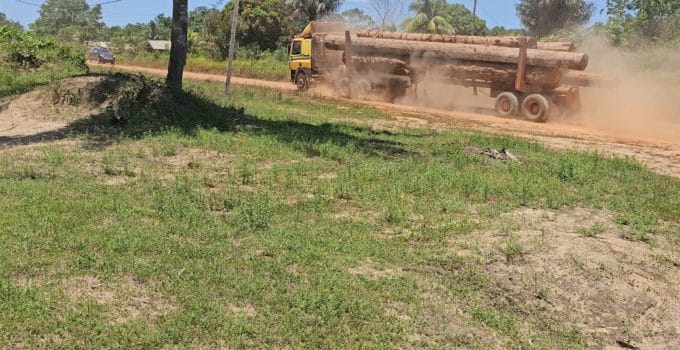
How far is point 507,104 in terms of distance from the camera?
21.5 meters

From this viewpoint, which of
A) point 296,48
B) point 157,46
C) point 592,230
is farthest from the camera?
point 157,46

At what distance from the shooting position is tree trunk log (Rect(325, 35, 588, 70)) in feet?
63.2

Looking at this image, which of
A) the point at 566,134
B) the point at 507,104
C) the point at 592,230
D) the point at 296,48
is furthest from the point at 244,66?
the point at 592,230

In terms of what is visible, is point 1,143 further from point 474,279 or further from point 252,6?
point 252,6

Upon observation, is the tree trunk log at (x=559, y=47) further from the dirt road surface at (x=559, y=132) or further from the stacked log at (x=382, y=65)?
the stacked log at (x=382, y=65)

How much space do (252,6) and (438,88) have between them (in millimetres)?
25019

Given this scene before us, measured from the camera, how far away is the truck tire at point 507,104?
21.1 m

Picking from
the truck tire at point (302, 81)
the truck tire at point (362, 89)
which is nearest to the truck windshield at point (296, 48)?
the truck tire at point (302, 81)

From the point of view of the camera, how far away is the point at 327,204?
26.1ft

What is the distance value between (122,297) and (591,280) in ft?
13.8

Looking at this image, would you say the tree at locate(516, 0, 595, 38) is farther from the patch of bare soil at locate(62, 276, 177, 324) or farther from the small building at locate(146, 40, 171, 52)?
the patch of bare soil at locate(62, 276, 177, 324)

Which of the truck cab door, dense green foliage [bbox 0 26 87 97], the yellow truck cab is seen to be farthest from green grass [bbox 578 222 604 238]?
the truck cab door

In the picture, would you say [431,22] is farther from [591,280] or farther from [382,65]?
[591,280]

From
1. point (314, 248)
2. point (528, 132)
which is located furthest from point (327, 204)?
point (528, 132)
